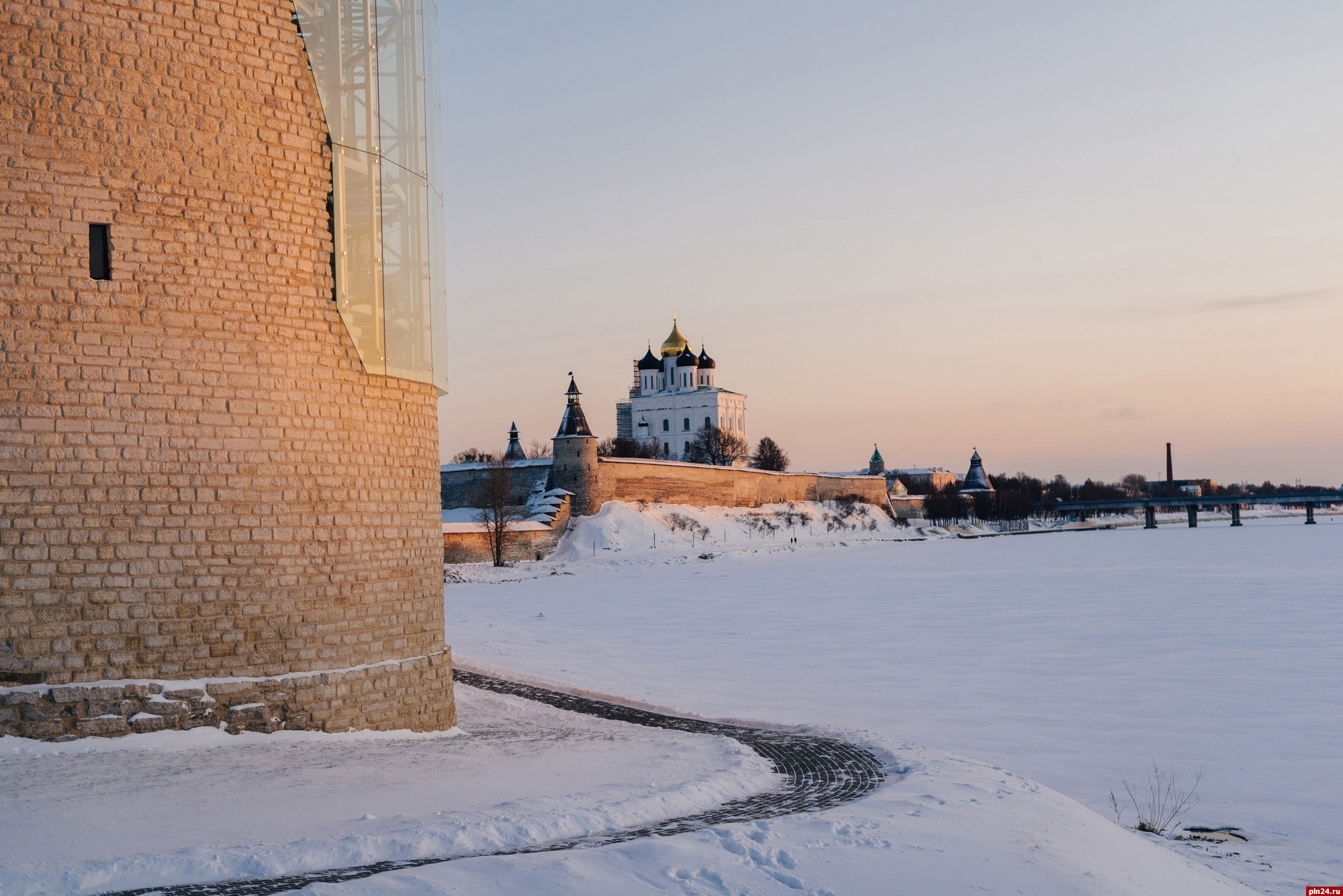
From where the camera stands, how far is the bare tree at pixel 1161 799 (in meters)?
6.54

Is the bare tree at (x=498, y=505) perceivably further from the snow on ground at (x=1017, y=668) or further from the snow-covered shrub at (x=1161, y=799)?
the snow-covered shrub at (x=1161, y=799)

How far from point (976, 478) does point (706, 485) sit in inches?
1375

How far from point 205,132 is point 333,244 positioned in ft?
Result: 3.48

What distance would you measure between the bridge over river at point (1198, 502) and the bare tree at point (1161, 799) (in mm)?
73253

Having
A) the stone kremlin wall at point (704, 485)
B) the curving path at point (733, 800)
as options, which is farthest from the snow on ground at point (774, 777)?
the stone kremlin wall at point (704, 485)

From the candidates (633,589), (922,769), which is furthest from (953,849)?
(633,589)

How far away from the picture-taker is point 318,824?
4.95 meters

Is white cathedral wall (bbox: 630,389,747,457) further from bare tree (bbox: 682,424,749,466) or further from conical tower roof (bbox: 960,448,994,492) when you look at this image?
conical tower roof (bbox: 960,448,994,492)

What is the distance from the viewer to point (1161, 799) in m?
7.11

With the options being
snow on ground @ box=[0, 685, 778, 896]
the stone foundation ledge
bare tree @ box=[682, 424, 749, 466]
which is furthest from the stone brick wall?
snow on ground @ box=[0, 685, 778, 896]

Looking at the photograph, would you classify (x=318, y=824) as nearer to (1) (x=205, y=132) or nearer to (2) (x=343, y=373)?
(2) (x=343, y=373)

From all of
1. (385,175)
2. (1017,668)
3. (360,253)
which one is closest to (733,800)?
(360,253)

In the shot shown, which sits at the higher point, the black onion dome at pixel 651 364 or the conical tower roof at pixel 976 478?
the black onion dome at pixel 651 364

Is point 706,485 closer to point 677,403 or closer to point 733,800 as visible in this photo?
point 677,403
